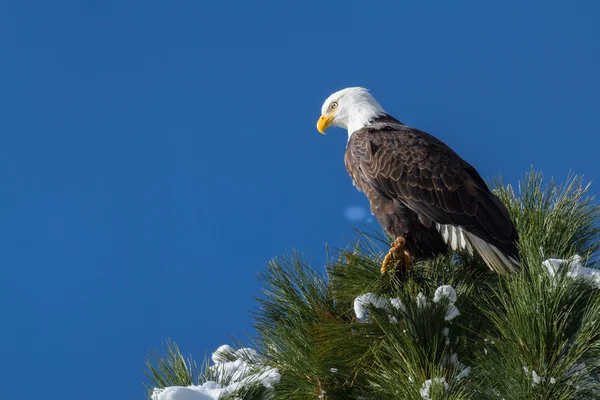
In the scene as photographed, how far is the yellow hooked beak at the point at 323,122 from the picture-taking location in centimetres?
580

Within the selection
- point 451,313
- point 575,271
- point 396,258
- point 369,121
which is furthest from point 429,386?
point 369,121

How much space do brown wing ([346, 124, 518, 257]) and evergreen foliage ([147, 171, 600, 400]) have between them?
0.19m

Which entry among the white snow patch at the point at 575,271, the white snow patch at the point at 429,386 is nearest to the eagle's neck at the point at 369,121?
the white snow patch at the point at 575,271

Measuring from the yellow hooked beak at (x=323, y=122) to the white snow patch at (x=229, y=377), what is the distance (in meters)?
2.15

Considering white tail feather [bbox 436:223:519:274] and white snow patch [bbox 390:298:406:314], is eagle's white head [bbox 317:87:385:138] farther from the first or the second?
white snow patch [bbox 390:298:406:314]

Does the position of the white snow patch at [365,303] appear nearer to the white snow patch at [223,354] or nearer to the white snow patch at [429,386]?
the white snow patch at [429,386]

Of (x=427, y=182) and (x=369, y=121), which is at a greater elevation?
(x=369, y=121)

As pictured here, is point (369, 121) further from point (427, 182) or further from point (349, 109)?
point (427, 182)

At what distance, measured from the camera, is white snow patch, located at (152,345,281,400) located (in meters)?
3.12

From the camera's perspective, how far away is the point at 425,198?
4.69m

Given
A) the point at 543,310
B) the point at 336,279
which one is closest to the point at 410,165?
the point at 336,279

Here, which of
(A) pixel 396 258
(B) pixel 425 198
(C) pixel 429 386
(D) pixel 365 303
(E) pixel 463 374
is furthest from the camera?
(B) pixel 425 198

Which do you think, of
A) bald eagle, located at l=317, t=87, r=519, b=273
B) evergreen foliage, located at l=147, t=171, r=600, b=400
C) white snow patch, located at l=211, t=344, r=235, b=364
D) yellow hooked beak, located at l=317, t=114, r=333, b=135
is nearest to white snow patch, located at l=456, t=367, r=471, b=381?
evergreen foliage, located at l=147, t=171, r=600, b=400

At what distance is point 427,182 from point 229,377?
70.2 inches
